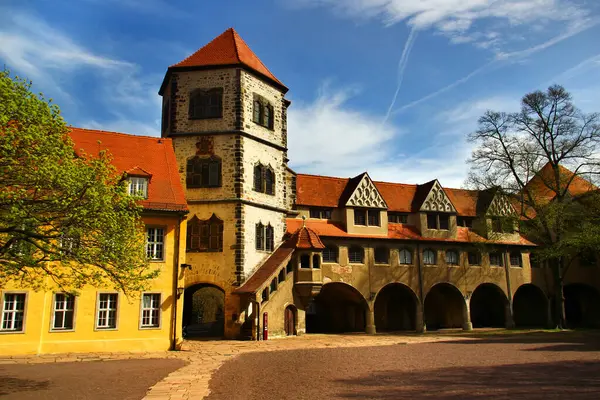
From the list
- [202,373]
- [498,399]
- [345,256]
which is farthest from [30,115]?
[345,256]

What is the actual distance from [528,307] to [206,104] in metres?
31.5

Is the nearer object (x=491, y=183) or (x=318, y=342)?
(x=318, y=342)

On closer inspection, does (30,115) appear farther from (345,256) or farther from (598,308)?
(598,308)

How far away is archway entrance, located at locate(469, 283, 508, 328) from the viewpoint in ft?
131

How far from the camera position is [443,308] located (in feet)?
128

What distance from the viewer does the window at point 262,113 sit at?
30547 millimetres

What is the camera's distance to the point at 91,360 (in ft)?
58.6

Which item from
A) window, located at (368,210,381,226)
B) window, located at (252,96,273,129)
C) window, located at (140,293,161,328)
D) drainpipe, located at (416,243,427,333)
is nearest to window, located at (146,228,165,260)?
window, located at (140,293,161,328)

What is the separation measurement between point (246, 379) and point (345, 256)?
20.1 meters

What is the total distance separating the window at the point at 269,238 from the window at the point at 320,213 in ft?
17.8

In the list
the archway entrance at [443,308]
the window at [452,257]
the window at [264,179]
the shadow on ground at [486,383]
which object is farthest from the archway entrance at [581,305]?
the shadow on ground at [486,383]

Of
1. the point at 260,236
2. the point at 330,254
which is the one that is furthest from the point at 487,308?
the point at 260,236

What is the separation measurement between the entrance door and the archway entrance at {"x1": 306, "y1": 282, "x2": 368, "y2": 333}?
646 centimetres

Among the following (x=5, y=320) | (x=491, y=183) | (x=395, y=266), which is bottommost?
(x=5, y=320)
